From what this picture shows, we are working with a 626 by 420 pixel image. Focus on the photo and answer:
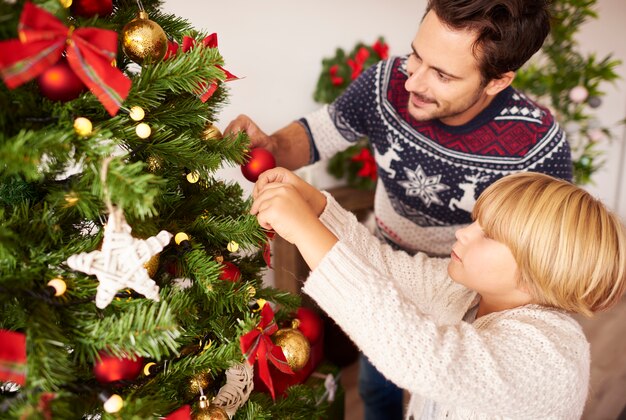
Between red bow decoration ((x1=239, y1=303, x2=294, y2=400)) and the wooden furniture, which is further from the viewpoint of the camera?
the wooden furniture

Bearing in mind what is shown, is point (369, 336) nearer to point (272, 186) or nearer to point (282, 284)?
point (272, 186)

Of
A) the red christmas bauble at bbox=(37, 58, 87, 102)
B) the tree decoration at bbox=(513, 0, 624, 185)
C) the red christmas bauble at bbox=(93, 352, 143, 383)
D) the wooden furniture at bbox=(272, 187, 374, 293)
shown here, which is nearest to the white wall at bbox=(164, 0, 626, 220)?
the wooden furniture at bbox=(272, 187, 374, 293)

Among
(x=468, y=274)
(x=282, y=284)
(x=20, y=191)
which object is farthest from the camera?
(x=282, y=284)

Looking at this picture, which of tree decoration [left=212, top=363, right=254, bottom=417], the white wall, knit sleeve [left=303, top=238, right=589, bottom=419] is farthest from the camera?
the white wall

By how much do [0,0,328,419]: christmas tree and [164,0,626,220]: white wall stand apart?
2.84ft

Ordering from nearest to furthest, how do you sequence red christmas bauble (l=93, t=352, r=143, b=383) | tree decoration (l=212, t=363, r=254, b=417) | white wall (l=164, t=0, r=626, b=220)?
red christmas bauble (l=93, t=352, r=143, b=383), tree decoration (l=212, t=363, r=254, b=417), white wall (l=164, t=0, r=626, b=220)

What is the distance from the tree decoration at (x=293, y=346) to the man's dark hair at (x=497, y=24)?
2.45ft

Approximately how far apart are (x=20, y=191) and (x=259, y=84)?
1248 mm

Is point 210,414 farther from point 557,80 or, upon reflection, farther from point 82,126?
point 557,80

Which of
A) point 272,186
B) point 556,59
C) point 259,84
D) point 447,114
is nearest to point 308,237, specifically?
point 272,186

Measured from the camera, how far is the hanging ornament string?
1.65ft

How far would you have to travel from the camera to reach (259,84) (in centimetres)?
173

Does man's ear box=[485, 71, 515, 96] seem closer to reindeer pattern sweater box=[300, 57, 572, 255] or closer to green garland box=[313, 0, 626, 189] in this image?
reindeer pattern sweater box=[300, 57, 572, 255]

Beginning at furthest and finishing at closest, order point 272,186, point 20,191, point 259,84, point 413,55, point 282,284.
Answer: point 282,284
point 259,84
point 413,55
point 272,186
point 20,191
